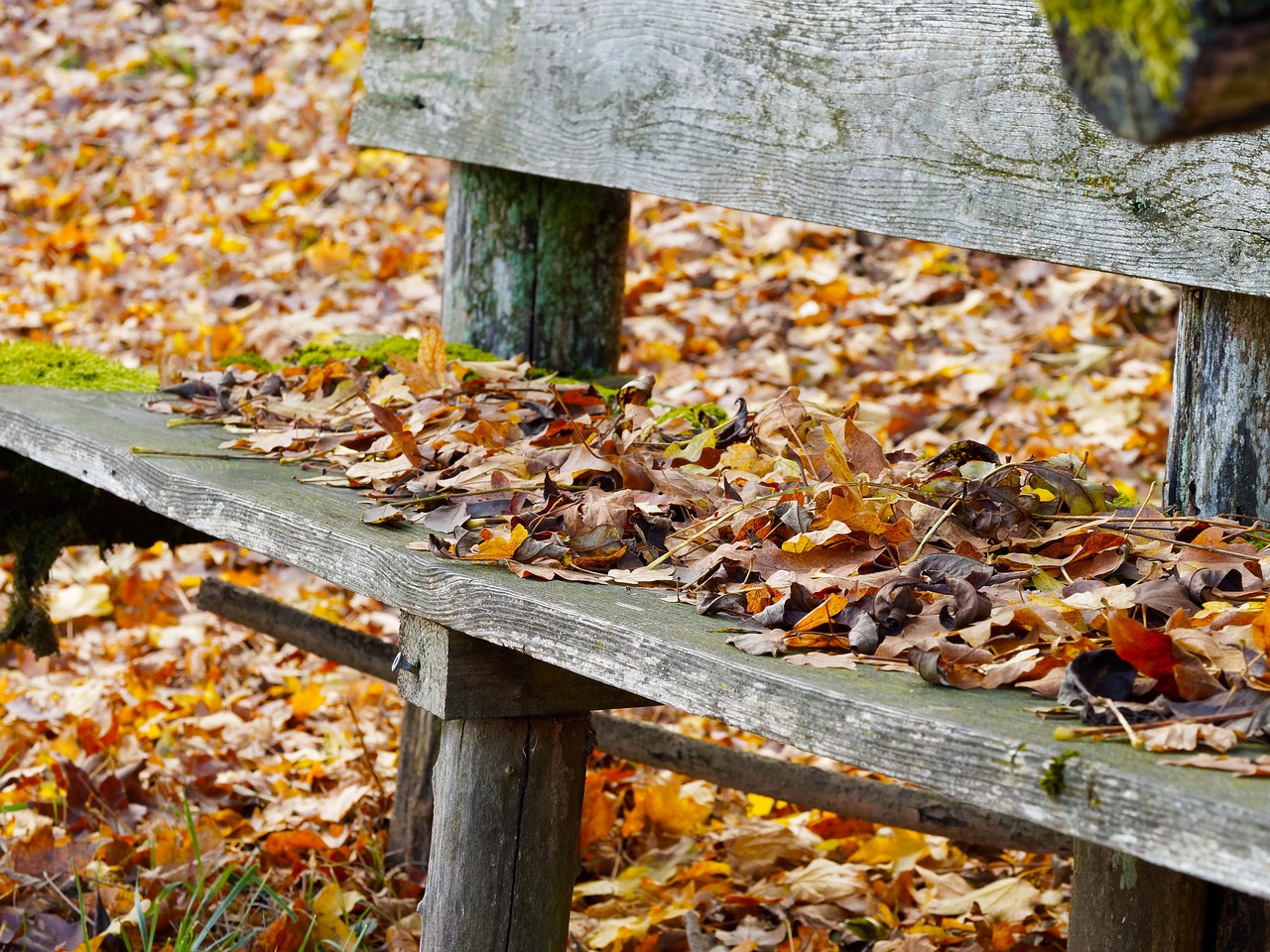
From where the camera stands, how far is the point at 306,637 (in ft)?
10.4

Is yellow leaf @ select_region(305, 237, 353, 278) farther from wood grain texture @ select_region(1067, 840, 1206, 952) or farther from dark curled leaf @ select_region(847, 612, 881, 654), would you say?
dark curled leaf @ select_region(847, 612, 881, 654)

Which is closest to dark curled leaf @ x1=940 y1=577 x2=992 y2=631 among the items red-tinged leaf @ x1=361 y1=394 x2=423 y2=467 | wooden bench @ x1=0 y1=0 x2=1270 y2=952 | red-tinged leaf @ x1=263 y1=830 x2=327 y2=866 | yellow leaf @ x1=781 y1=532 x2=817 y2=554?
wooden bench @ x1=0 y1=0 x2=1270 y2=952

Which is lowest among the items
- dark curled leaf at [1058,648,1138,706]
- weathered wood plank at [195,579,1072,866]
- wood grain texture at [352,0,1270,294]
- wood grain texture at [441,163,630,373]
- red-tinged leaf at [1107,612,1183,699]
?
weathered wood plank at [195,579,1072,866]

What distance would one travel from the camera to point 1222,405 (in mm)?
1938

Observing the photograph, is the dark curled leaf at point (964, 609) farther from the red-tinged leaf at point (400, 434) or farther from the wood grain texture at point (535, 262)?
the wood grain texture at point (535, 262)

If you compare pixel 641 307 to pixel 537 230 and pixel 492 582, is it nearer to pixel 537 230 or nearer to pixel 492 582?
pixel 537 230

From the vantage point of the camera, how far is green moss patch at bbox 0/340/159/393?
280cm

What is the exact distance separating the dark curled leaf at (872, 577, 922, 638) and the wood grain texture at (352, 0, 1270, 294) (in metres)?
0.81

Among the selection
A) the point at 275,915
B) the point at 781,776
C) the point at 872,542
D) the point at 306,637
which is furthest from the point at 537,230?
the point at 872,542

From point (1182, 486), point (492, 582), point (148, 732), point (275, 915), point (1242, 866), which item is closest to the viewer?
point (1242, 866)

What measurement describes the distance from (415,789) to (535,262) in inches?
47.1

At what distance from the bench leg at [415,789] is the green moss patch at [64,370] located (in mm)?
917

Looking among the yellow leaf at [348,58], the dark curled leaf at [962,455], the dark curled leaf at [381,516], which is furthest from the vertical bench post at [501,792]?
the yellow leaf at [348,58]

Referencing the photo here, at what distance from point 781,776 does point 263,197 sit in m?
5.09
